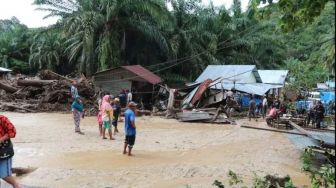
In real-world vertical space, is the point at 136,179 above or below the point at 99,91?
below

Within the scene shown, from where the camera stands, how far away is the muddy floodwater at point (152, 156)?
349 inches

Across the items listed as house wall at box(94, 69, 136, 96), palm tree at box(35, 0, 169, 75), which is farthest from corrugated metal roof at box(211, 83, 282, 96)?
palm tree at box(35, 0, 169, 75)

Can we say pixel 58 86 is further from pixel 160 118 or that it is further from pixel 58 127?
pixel 58 127

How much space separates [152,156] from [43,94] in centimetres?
1522

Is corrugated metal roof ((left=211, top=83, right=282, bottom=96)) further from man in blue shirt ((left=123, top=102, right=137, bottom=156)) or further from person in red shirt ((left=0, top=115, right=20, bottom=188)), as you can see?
person in red shirt ((left=0, top=115, right=20, bottom=188))

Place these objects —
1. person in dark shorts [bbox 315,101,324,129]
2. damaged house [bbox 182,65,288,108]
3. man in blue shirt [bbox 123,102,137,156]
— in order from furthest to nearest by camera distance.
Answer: damaged house [bbox 182,65,288,108] → person in dark shorts [bbox 315,101,324,129] → man in blue shirt [bbox 123,102,137,156]

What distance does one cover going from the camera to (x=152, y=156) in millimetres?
11469

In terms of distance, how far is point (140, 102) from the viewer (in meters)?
26.6

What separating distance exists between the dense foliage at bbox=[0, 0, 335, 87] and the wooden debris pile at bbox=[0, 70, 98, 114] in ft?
14.4

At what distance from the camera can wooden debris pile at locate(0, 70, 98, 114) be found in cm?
2349

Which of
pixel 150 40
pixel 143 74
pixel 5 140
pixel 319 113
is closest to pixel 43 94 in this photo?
pixel 143 74

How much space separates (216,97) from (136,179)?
17755mm

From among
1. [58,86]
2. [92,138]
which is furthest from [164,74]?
[92,138]

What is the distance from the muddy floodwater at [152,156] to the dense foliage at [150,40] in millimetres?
11055
